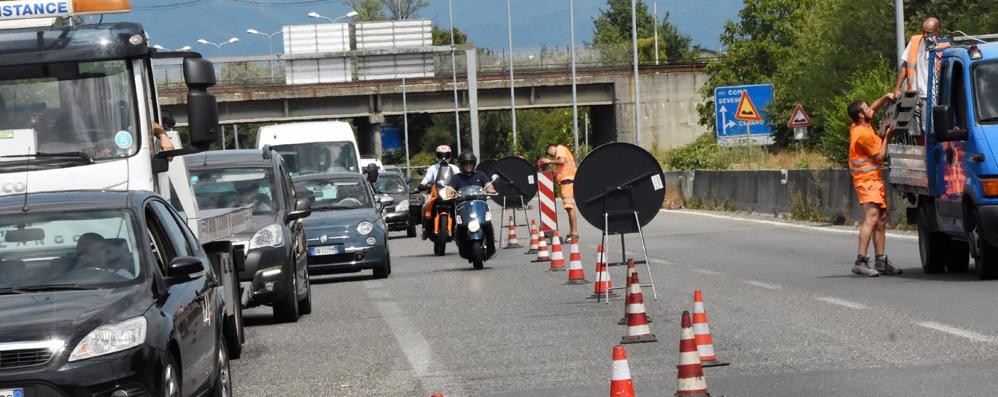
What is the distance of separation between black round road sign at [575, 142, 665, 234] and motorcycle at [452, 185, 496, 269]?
19.6 ft

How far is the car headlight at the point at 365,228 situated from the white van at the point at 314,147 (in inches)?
592

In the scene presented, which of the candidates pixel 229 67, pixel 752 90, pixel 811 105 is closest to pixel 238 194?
pixel 752 90

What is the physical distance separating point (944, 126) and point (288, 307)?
6.11m

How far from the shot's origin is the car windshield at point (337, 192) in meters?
23.2

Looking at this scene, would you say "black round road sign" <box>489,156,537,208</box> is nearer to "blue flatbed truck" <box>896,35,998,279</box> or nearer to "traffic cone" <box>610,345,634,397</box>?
"blue flatbed truck" <box>896,35,998,279</box>

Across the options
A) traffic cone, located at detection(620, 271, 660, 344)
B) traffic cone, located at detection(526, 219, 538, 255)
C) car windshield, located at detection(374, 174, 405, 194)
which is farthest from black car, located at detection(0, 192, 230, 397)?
car windshield, located at detection(374, 174, 405, 194)

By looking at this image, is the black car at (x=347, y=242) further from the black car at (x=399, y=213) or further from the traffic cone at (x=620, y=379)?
the traffic cone at (x=620, y=379)

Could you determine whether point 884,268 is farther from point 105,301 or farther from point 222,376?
point 105,301

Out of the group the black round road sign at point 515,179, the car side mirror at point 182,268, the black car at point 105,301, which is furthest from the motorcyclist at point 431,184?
the car side mirror at point 182,268

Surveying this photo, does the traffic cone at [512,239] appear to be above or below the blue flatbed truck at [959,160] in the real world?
below

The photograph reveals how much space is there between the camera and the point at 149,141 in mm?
13695

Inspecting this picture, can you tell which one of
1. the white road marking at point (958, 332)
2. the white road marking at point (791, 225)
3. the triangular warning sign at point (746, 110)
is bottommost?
A: the white road marking at point (791, 225)

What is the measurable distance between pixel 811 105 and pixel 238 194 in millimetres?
43795

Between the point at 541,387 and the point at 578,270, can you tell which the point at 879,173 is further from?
the point at 541,387
